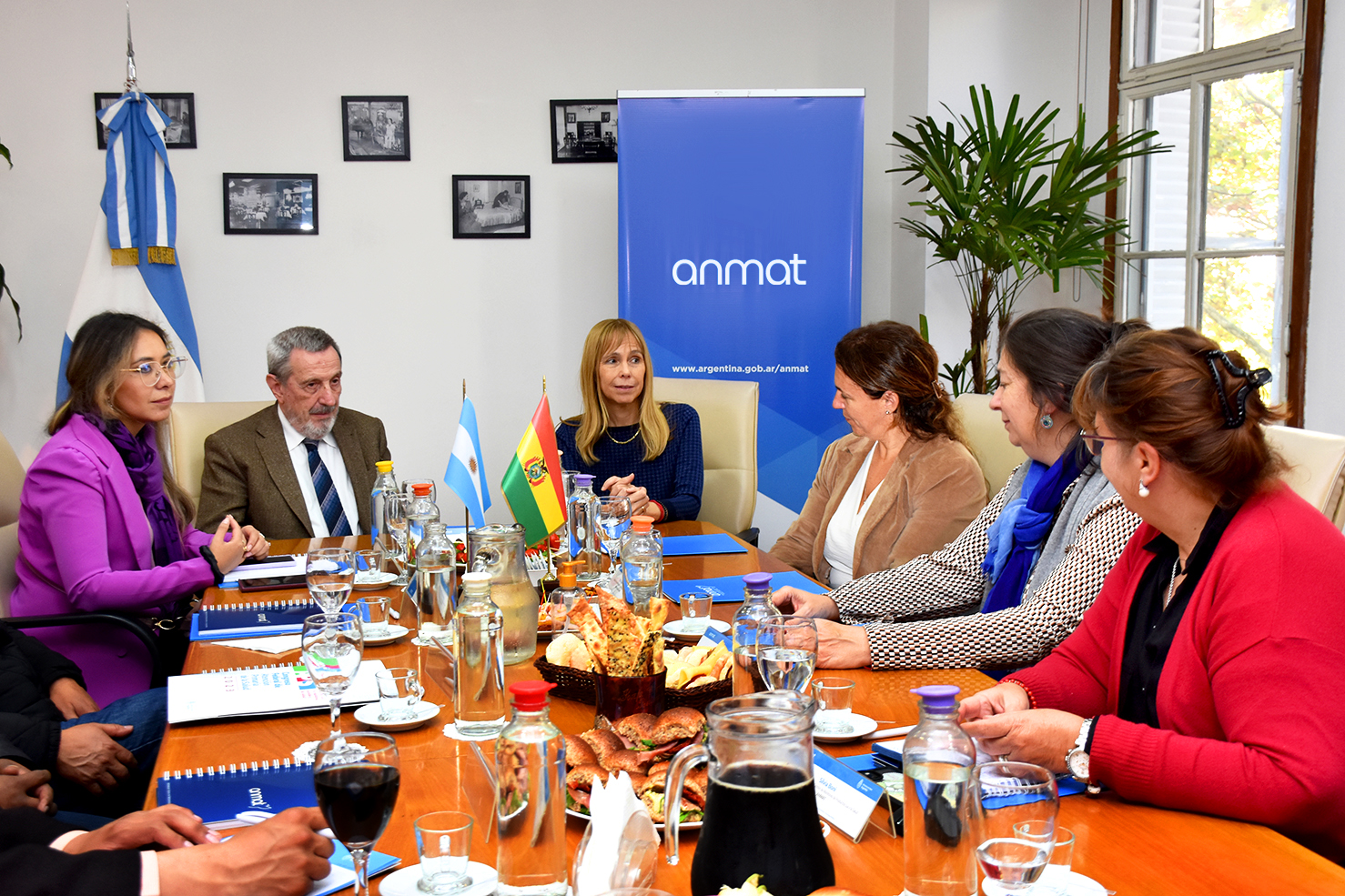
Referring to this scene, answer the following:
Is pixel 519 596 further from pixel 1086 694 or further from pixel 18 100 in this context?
pixel 18 100

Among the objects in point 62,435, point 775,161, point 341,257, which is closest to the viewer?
point 62,435

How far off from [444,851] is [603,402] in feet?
9.33

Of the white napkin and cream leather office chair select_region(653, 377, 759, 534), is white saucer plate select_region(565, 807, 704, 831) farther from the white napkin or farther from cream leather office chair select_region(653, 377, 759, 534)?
cream leather office chair select_region(653, 377, 759, 534)

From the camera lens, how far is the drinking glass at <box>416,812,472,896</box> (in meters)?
1.02

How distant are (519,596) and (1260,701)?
3.50 ft

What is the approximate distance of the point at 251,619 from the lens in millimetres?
2164

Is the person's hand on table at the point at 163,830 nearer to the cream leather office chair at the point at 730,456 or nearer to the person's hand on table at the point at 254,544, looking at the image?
the person's hand on table at the point at 254,544

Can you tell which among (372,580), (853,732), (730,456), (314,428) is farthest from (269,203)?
(853,732)

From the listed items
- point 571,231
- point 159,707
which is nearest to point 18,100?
point 571,231

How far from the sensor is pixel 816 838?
0.94 meters

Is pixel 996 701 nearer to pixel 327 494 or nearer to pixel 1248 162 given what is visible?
pixel 327 494

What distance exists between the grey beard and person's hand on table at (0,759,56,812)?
1.68 metres

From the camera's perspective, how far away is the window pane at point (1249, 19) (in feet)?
12.9

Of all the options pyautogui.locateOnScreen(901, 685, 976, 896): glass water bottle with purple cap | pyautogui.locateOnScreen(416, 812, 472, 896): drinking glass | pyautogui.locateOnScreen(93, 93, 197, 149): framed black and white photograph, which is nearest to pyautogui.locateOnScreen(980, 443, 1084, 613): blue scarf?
pyautogui.locateOnScreen(901, 685, 976, 896): glass water bottle with purple cap
